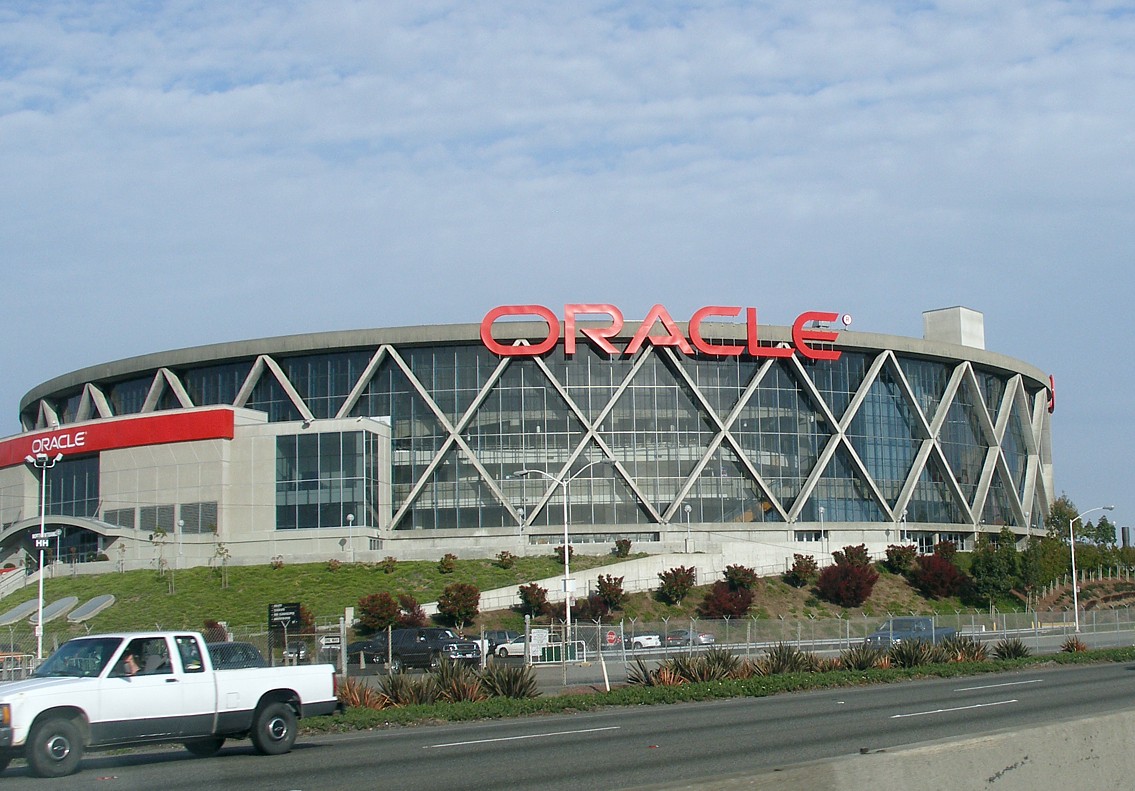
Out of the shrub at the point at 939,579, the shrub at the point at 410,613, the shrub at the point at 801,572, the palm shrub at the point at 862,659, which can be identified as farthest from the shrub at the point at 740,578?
the palm shrub at the point at 862,659

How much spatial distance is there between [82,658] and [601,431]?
79657 mm

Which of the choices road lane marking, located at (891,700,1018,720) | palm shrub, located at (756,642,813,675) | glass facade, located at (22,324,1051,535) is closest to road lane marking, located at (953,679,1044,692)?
road lane marking, located at (891,700,1018,720)

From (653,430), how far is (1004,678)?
2482 inches

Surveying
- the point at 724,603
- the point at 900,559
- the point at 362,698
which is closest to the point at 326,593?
the point at 724,603

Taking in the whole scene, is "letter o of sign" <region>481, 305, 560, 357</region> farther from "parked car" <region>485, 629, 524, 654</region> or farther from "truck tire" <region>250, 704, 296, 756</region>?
"truck tire" <region>250, 704, 296, 756</region>

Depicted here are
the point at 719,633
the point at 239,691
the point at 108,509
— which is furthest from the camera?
the point at 108,509

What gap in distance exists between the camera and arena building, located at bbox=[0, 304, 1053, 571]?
9025cm

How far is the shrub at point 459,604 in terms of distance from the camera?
6697cm

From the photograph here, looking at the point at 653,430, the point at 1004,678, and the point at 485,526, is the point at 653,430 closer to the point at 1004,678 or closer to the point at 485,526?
the point at 485,526

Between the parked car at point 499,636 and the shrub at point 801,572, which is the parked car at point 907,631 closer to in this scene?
the parked car at point 499,636

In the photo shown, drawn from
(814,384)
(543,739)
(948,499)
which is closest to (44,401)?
(814,384)

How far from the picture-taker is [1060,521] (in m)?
118

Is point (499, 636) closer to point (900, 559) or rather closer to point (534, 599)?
point (534, 599)

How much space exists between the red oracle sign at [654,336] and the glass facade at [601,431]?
1.87 m
